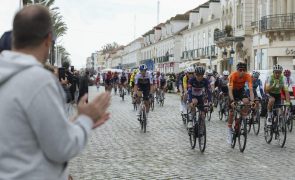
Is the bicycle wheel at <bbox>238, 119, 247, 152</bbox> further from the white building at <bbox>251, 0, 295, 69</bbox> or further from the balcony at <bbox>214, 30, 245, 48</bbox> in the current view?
the balcony at <bbox>214, 30, 245, 48</bbox>

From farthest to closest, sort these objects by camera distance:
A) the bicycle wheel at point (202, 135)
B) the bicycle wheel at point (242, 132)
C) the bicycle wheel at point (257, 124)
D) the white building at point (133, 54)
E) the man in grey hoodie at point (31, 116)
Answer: the white building at point (133, 54), the bicycle wheel at point (257, 124), the bicycle wheel at point (242, 132), the bicycle wheel at point (202, 135), the man in grey hoodie at point (31, 116)

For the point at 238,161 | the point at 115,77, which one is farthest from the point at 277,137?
the point at 115,77

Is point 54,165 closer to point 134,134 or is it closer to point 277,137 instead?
point 277,137

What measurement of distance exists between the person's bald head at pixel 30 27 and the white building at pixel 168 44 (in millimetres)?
79246

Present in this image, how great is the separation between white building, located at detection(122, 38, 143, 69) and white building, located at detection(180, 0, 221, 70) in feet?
184

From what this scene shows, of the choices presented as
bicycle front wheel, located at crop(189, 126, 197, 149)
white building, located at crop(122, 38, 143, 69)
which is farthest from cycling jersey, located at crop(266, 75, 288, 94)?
white building, located at crop(122, 38, 143, 69)

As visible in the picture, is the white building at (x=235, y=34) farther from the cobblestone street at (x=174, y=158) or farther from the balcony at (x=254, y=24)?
the cobblestone street at (x=174, y=158)

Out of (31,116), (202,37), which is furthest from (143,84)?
(202,37)

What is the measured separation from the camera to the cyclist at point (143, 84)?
56.5ft

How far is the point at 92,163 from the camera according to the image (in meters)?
10.8

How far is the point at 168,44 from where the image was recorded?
10269 centimetres

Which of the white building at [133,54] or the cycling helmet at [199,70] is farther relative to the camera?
the white building at [133,54]

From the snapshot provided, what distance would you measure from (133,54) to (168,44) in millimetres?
53578

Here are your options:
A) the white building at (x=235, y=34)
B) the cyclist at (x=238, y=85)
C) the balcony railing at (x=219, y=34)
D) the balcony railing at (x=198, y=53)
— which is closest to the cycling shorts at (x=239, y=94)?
the cyclist at (x=238, y=85)
